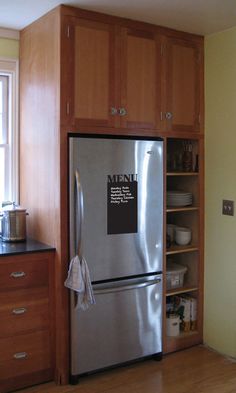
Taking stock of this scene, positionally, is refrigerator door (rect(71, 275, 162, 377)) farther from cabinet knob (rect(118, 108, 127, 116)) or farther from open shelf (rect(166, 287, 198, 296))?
cabinet knob (rect(118, 108, 127, 116))

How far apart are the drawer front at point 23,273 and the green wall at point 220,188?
134 cm

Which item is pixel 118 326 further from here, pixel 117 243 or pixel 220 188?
pixel 220 188

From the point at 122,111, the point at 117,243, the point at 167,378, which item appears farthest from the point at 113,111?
Result: the point at 167,378

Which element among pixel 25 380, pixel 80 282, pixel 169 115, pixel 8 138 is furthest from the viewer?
pixel 8 138

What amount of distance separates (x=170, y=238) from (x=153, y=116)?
0.99 m

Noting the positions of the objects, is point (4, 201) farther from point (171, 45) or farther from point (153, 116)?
point (171, 45)

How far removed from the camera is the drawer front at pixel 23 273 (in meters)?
2.92

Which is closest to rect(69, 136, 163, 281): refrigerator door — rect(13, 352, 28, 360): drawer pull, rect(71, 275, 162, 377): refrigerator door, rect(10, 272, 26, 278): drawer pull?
rect(71, 275, 162, 377): refrigerator door

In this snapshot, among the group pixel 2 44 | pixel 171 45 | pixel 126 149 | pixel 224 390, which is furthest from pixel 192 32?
pixel 224 390

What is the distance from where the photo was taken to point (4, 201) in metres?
3.54

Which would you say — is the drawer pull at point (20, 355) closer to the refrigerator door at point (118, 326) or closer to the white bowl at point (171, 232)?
the refrigerator door at point (118, 326)

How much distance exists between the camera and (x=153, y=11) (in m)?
3.06

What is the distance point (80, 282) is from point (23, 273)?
1.20 feet

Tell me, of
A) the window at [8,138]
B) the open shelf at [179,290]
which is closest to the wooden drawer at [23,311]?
the window at [8,138]
